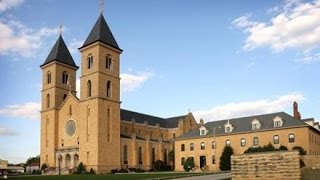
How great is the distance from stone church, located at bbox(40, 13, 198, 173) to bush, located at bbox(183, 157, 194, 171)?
12349 millimetres

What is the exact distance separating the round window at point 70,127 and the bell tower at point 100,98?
4.67 metres

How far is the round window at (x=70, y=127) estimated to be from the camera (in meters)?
82.3

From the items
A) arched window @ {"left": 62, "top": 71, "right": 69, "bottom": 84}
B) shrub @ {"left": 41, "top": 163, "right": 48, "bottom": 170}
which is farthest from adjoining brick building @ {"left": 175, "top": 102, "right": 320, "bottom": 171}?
arched window @ {"left": 62, "top": 71, "right": 69, "bottom": 84}

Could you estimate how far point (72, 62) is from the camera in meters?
92.2

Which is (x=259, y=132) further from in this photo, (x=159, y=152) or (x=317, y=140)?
(x=159, y=152)

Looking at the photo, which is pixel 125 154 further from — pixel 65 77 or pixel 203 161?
pixel 65 77

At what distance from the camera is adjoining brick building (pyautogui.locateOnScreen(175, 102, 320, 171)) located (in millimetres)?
65438

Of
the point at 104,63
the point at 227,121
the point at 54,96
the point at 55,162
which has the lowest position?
the point at 55,162

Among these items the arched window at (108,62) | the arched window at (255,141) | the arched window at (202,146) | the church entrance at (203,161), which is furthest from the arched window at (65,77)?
the arched window at (255,141)

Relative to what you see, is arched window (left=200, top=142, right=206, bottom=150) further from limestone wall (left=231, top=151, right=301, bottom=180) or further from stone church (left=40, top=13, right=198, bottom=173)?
limestone wall (left=231, top=151, right=301, bottom=180)

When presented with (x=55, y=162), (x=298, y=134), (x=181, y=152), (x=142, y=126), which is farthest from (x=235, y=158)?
(x=142, y=126)

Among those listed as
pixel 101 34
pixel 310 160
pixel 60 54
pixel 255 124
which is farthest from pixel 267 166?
pixel 60 54

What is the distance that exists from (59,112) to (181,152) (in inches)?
1055

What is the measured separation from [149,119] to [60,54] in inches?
1073
